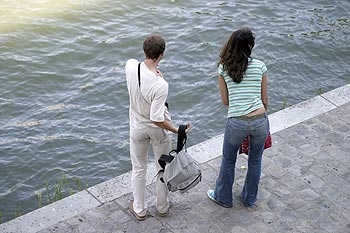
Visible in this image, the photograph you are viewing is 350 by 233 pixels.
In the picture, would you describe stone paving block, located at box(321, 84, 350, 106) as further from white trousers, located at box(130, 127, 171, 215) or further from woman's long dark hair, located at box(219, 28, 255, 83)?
white trousers, located at box(130, 127, 171, 215)

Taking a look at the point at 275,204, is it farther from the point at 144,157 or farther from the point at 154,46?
the point at 154,46

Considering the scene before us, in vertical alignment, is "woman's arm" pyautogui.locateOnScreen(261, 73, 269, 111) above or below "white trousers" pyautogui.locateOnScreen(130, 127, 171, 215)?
above

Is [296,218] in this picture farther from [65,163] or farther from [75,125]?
[75,125]

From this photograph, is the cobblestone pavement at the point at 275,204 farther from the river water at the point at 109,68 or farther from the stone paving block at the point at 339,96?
the river water at the point at 109,68

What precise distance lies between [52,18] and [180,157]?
7.19m

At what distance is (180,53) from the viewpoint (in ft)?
38.8

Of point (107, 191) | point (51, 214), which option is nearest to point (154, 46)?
point (107, 191)


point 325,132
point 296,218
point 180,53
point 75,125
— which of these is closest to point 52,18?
point 180,53

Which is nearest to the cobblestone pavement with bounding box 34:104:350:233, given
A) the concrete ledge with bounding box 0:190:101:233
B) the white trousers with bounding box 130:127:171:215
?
the concrete ledge with bounding box 0:190:101:233

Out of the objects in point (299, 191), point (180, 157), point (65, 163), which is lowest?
point (65, 163)

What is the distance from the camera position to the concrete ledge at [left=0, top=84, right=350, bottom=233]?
22.7 feet

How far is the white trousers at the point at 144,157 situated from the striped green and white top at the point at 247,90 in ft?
2.40

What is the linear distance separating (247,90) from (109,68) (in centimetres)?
521

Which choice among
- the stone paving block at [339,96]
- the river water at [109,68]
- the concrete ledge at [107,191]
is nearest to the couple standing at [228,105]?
the concrete ledge at [107,191]
